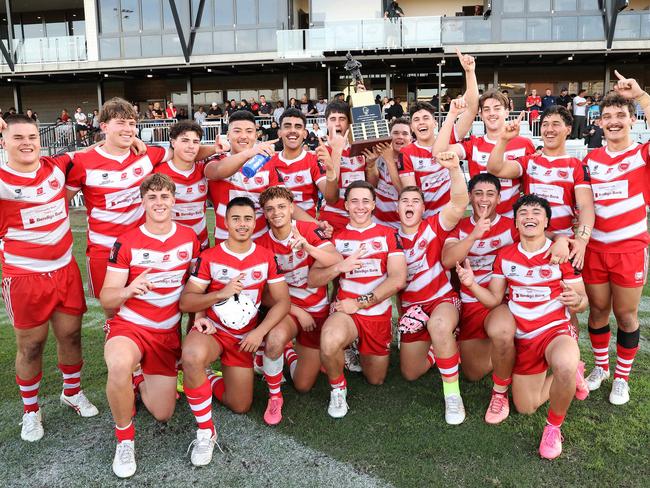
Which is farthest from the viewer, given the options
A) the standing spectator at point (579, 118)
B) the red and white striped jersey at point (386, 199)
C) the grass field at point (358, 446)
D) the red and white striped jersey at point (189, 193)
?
the standing spectator at point (579, 118)

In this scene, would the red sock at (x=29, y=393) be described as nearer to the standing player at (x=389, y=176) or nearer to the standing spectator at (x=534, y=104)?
the standing player at (x=389, y=176)

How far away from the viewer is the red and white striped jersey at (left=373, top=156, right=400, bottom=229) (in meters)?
5.12

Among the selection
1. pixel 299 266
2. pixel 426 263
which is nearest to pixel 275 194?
pixel 299 266

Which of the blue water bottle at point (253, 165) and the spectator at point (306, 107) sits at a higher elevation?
the spectator at point (306, 107)

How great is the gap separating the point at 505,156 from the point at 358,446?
2.71m

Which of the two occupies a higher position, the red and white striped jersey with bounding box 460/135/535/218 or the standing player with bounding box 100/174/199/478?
the red and white striped jersey with bounding box 460/135/535/218

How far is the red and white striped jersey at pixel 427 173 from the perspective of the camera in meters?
4.90

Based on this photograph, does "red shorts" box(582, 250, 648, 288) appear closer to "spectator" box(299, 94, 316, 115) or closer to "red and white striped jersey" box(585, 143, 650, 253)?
"red and white striped jersey" box(585, 143, 650, 253)

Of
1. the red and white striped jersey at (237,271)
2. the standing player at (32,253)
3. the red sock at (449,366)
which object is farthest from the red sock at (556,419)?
the standing player at (32,253)

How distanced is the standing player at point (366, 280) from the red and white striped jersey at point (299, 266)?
166mm

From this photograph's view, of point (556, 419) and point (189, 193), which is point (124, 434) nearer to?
point (189, 193)

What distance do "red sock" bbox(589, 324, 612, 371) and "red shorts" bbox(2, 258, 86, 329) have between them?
383cm

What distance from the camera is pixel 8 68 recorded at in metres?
22.7

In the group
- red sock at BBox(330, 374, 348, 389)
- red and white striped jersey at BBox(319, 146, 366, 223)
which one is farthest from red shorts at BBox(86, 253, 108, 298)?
red and white striped jersey at BBox(319, 146, 366, 223)
